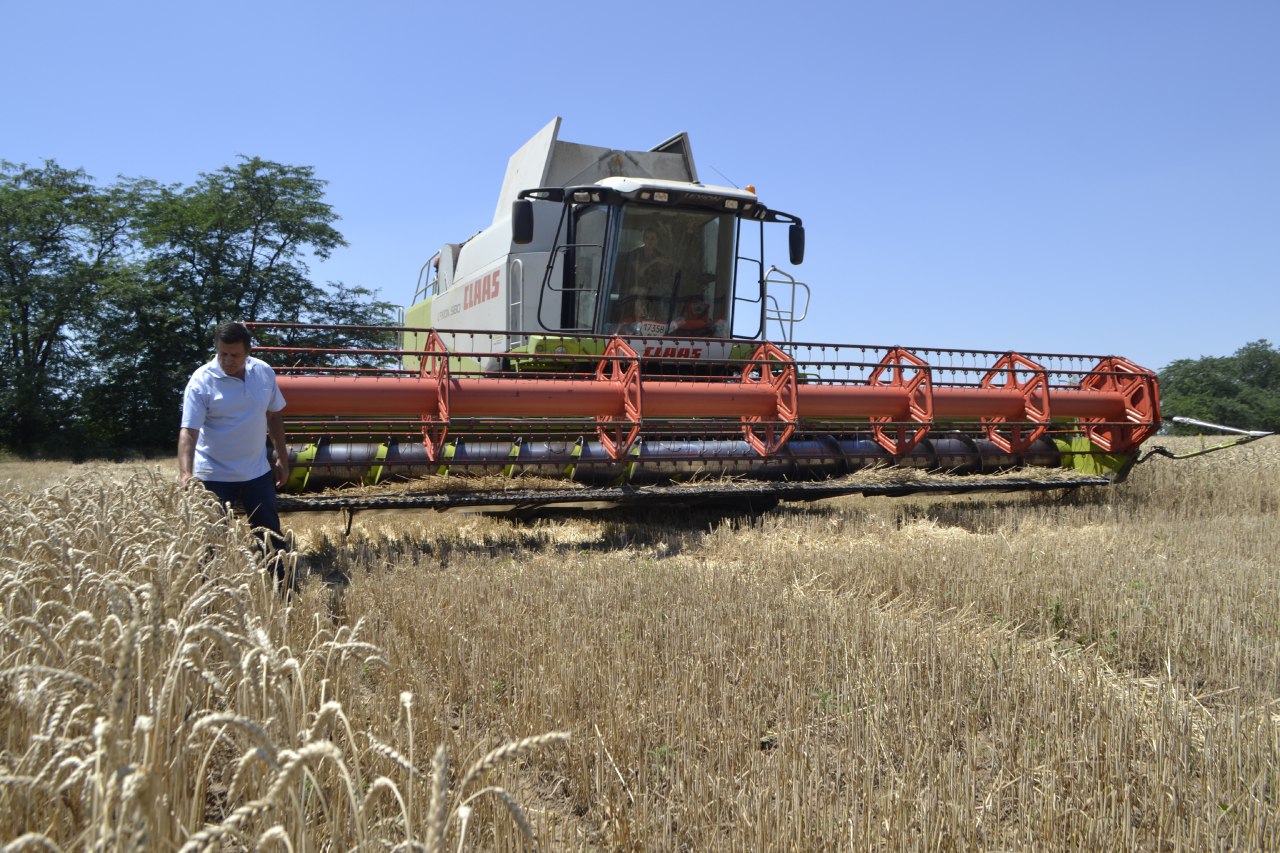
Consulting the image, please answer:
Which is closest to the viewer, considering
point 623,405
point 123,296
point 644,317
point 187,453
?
point 187,453

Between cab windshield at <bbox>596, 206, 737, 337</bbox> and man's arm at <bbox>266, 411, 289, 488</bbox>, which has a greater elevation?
cab windshield at <bbox>596, 206, 737, 337</bbox>

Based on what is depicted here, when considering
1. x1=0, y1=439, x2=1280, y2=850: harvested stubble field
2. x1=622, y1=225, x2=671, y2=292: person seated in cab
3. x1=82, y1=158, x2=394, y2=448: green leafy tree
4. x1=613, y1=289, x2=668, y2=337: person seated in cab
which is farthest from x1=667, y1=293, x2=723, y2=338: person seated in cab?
x1=82, y1=158, x2=394, y2=448: green leafy tree

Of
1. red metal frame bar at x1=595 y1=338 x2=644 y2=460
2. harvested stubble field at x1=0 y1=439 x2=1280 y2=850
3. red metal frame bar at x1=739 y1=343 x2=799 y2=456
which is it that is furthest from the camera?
red metal frame bar at x1=739 y1=343 x2=799 y2=456

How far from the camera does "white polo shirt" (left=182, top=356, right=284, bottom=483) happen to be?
14.0ft

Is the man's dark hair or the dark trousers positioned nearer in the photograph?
the man's dark hair

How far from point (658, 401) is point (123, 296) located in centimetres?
2164

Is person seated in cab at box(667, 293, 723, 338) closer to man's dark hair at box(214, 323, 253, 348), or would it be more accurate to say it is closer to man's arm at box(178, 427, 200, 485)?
man's dark hair at box(214, 323, 253, 348)

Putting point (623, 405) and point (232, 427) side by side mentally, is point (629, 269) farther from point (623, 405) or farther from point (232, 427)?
point (232, 427)

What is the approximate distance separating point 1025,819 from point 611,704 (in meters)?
1.22

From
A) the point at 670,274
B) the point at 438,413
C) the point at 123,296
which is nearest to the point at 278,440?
the point at 438,413

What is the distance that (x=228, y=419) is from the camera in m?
4.36

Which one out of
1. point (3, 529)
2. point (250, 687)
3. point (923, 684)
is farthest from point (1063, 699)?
point (3, 529)

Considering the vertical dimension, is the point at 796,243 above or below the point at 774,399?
above

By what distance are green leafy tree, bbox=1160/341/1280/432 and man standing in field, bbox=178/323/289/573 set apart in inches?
1586
